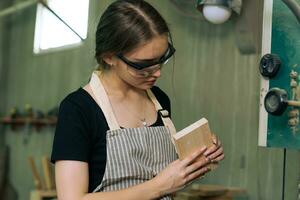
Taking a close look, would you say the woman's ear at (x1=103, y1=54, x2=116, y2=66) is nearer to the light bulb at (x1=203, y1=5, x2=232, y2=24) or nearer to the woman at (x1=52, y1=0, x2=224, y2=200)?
the woman at (x1=52, y1=0, x2=224, y2=200)

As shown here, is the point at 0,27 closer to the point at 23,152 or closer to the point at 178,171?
the point at 23,152

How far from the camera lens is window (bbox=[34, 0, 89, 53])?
2.24m

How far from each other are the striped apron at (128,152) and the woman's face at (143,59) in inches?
2.5

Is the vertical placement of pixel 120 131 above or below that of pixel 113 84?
below

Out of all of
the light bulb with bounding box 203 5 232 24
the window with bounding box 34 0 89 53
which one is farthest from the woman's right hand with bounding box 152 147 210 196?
the window with bounding box 34 0 89 53

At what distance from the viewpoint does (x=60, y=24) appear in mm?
2383

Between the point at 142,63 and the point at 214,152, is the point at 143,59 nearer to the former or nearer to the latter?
the point at 142,63

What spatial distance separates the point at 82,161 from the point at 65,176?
45 millimetres

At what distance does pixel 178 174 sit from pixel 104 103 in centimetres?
23

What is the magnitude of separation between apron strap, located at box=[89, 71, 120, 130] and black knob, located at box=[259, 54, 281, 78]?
0.44 metres

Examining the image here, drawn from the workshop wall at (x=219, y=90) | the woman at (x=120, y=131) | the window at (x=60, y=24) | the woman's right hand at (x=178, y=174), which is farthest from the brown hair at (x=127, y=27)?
the window at (x=60, y=24)

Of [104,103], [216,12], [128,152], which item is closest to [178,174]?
[128,152]

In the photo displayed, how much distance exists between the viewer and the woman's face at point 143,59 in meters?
0.91

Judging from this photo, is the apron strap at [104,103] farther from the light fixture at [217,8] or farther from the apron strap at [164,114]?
the light fixture at [217,8]
